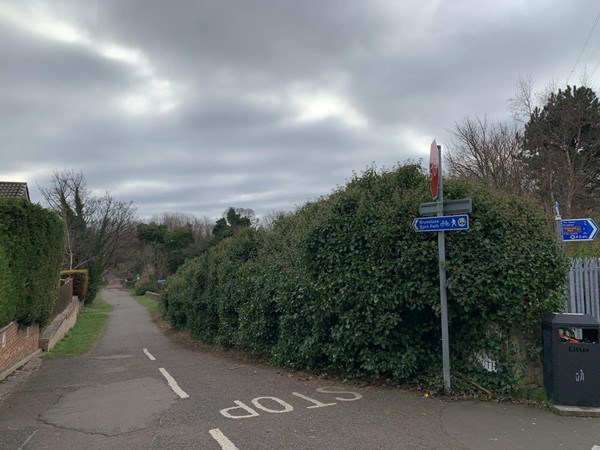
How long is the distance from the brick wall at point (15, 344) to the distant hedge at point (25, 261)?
25 centimetres

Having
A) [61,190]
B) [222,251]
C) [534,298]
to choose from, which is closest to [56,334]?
[222,251]

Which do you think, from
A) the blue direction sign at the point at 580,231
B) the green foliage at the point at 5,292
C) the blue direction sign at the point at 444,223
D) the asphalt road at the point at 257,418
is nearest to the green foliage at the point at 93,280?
the green foliage at the point at 5,292

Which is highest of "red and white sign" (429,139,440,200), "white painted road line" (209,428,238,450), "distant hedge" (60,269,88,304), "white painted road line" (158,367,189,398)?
"red and white sign" (429,139,440,200)

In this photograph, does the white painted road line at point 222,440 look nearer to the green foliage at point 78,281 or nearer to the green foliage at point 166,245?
the green foliage at point 78,281

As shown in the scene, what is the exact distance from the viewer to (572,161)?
19984mm

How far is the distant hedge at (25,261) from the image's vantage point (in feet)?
33.0

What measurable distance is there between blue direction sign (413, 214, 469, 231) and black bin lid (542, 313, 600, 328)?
159 cm

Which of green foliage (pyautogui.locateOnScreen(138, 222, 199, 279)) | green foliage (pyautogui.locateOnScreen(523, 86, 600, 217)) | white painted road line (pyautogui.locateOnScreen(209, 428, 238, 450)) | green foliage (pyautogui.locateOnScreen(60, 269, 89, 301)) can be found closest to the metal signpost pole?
white painted road line (pyautogui.locateOnScreen(209, 428, 238, 450))

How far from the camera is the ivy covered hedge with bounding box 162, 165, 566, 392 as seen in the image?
6.62 m

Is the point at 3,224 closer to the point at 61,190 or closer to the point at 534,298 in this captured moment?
the point at 534,298

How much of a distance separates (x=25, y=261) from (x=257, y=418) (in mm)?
8576

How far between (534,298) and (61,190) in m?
50.4

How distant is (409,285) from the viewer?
22.8 feet

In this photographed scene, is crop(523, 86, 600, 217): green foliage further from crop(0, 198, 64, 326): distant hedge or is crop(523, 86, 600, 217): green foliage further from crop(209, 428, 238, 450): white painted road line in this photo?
crop(0, 198, 64, 326): distant hedge
